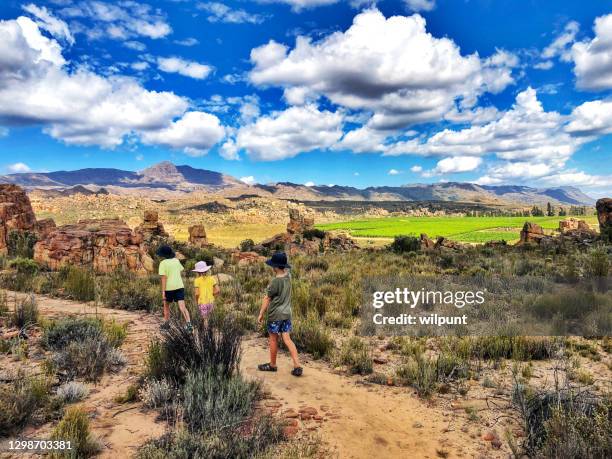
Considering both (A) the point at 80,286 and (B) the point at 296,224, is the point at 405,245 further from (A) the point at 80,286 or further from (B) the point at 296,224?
(A) the point at 80,286

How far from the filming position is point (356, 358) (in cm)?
704

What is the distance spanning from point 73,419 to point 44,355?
339cm

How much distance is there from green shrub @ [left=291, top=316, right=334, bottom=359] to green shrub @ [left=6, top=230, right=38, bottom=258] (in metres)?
17.7

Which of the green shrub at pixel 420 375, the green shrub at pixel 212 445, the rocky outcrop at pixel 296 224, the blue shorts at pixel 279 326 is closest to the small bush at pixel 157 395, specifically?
the green shrub at pixel 212 445

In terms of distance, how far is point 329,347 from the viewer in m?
7.81

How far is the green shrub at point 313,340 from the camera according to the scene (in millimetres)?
7770

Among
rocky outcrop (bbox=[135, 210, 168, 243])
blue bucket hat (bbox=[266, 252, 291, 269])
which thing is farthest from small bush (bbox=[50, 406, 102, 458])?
rocky outcrop (bbox=[135, 210, 168, 243])

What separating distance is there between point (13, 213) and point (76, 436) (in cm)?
2645

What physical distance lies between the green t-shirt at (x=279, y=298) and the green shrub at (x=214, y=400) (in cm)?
142

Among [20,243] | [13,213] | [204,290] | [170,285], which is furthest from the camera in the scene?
[13,213]

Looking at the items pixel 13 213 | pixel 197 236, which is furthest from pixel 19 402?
pixel 197 236

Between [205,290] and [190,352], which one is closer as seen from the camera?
[190,352]

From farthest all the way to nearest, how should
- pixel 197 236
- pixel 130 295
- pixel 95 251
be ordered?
pixel 197 236 < pixel 95 251 < pixel 130 295

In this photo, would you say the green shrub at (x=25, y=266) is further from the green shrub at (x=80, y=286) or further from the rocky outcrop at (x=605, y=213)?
the rocky outcrop at (x=605, y=213)
